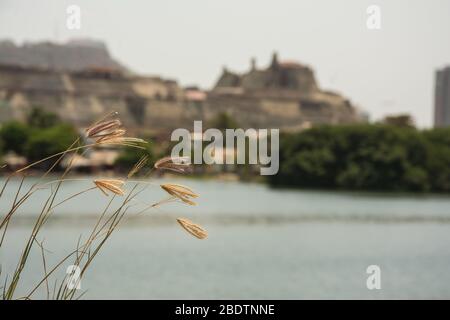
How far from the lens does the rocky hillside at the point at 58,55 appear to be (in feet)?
448

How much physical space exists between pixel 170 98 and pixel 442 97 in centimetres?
4406

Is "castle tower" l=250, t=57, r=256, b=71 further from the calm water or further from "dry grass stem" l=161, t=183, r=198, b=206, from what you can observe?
"dry grass stem" l=161, t=183, r=198, b=206

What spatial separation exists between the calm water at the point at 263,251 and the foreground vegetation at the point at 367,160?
10.5 m

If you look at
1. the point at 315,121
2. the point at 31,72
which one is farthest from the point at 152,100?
the point at 315,121

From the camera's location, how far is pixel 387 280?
55.3 ft

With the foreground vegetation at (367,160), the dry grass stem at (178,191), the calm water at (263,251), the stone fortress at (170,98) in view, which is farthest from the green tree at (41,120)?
the dry grass stem at (178,191)

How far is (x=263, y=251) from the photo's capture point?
2206 centimetres

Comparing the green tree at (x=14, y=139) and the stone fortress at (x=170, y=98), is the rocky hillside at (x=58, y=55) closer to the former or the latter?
the stone fortress at (x=170, y=98)

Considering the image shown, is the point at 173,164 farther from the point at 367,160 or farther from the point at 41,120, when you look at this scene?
the point at 41,120

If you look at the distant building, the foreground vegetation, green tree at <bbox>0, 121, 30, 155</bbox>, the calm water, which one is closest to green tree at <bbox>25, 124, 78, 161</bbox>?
green tree at <bbox>0, 121, 30, 155</bbox>

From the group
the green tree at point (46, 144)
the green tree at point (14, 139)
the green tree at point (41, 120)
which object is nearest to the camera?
the green tree at point (46, 144)

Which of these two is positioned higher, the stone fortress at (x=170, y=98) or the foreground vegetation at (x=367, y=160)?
the stone fortress at (x=170, y=98)

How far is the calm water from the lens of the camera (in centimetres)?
1531
